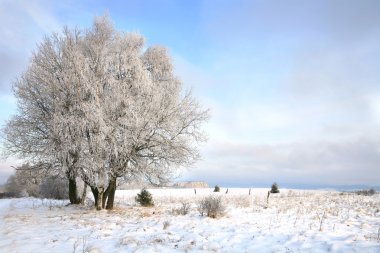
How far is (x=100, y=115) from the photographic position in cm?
1573

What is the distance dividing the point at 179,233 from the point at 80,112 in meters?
8.37

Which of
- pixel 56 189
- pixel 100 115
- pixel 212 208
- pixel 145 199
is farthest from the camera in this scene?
pixel 56 189

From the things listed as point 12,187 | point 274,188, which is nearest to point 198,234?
point 274,188

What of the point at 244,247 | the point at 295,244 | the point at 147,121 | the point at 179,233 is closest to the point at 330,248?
the point at 295,244

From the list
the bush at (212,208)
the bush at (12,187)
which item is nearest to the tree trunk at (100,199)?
the bush at (212,208)

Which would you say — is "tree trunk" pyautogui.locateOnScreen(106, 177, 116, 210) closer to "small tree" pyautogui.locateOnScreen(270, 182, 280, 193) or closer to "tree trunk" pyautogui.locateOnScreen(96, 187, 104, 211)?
"tree trunk" pyautogui.locateOnScreen(96, 187, 104, 211)

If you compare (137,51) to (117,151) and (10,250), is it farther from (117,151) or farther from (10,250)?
(10,250)

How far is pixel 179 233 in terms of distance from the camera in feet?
34.4

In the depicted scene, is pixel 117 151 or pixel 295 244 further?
pixel 117 151

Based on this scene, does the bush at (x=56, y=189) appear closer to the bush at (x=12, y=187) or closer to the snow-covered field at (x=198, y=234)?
the snow-covered field at (x=198, y=234)

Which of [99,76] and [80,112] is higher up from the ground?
[99,76]

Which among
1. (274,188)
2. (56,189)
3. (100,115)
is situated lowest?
(56,189)

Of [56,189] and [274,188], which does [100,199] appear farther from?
[274,188]

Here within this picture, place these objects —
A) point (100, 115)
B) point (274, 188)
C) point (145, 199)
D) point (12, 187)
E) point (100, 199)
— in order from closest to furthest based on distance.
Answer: point (100, 115)
point (100, 199)
point (145, 199)
point (274, 188)
point (12, 187)
